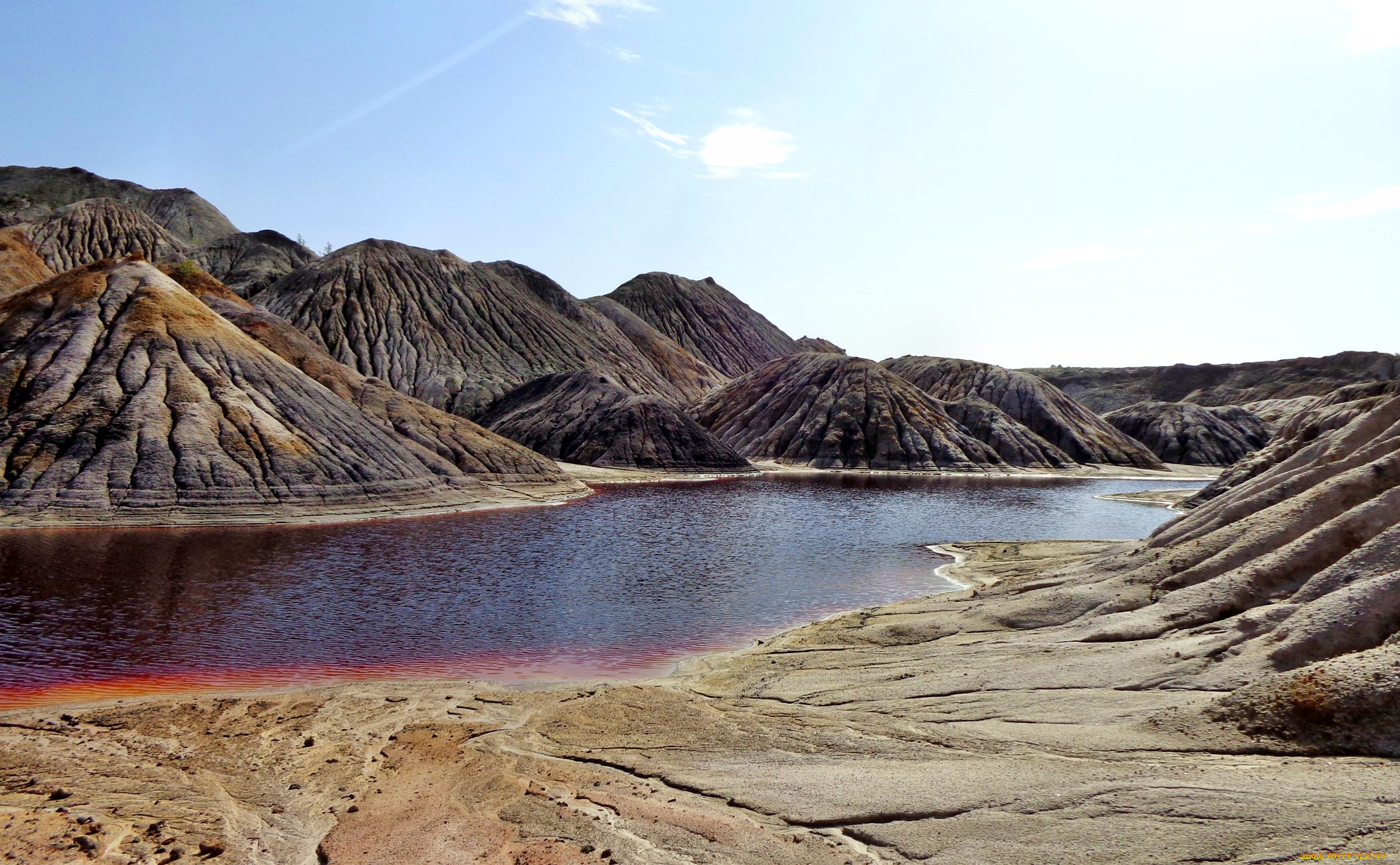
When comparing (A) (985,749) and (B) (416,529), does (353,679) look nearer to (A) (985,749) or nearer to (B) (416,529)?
(A) (985,749)

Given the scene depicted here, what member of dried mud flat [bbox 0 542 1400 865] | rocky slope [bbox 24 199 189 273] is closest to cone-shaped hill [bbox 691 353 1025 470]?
dried mud flat [bbox 0 542 1400 865]

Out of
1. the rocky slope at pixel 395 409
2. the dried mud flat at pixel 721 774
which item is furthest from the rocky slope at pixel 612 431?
the dried mud flat at pixel 721 774

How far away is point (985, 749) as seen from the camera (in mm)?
12430

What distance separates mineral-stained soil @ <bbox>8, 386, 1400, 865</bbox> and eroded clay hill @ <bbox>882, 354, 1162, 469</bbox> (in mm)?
117763

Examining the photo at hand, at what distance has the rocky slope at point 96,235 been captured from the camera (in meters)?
131

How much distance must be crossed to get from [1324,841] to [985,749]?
4.96 meters

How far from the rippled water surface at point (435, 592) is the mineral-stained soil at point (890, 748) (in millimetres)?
3382

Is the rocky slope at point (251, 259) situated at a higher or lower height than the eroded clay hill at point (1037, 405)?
higher

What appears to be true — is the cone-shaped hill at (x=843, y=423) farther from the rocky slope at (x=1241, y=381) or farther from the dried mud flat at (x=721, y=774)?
the dried mud flat at (x=721, y=774)

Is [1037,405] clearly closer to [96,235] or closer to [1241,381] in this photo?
[1241,381]

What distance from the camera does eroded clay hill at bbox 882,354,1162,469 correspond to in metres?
129

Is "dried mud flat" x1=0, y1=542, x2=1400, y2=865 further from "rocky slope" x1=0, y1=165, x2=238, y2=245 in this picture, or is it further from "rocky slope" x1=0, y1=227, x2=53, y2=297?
"rocky slope" x1=0, y1=165, x2=238, y2=245

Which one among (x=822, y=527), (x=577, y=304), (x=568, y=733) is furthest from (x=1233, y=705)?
(x=577, y=304)

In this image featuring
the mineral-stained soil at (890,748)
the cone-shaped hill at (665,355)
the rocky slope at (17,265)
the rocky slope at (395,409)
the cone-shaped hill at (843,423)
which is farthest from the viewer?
the cone-shaped hill at (665,355)
